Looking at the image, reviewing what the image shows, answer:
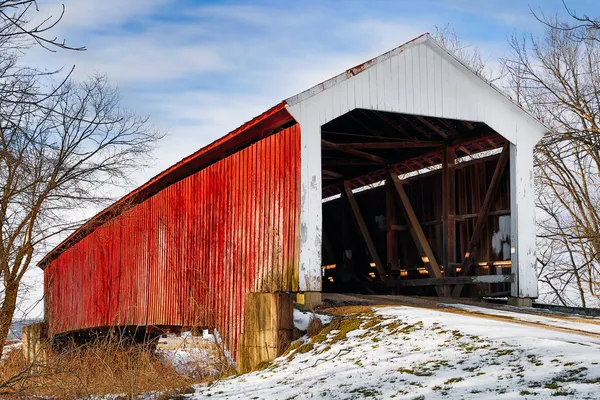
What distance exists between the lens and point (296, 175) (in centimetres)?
963

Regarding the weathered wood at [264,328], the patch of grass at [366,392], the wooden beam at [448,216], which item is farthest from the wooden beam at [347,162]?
the patch of grass at [366,392]

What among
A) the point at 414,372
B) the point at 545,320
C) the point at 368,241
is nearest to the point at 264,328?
the point at 414,372

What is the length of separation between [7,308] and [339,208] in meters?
8.46

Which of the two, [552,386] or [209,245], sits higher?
[209,245]

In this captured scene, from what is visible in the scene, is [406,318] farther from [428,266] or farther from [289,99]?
[428,266]

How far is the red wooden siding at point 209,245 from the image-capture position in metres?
9.88

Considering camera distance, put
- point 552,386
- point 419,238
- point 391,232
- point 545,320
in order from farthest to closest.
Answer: point 391,232 < point 419,238 < point 545,320 < point 552,386

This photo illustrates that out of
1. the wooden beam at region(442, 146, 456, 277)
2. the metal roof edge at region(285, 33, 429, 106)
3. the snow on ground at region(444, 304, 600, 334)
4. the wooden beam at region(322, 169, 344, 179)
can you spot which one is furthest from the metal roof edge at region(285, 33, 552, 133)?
the wooden beam at region(322, 169, 344, 179)

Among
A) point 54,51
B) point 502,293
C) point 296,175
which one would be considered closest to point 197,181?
point 296,175

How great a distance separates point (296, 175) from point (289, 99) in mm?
1024

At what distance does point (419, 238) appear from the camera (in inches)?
532

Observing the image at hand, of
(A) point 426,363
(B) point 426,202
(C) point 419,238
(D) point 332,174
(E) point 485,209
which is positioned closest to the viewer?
(A) point 426,363

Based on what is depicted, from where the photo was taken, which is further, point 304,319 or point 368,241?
point 368,241

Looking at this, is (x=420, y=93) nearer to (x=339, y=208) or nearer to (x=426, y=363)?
(x=426, y=363)
